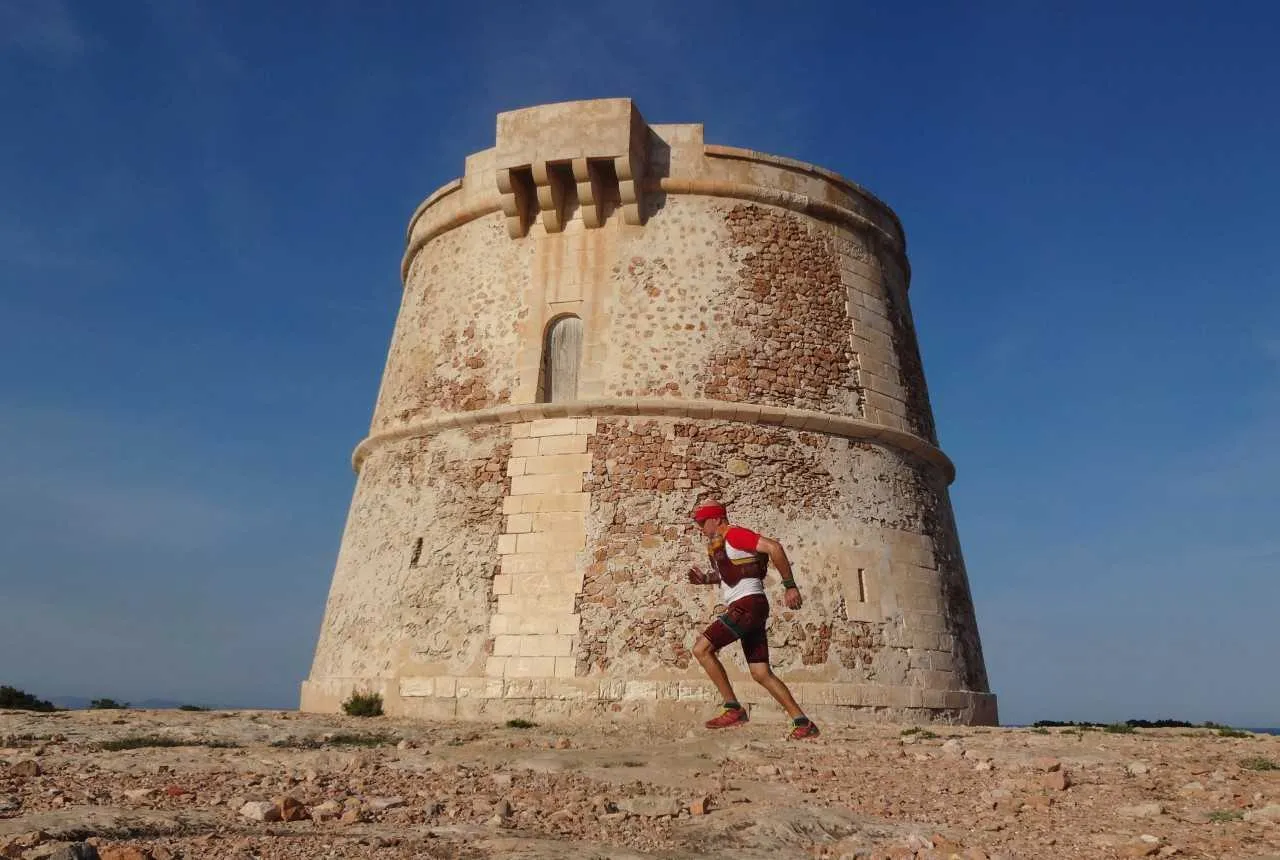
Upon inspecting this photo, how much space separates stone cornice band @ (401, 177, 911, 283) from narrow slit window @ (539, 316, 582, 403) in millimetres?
1764

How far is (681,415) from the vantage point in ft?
33.0

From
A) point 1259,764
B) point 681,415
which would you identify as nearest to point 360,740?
point 681,415

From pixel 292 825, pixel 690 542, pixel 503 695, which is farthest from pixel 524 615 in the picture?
pixel 292 825

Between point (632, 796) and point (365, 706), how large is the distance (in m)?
5.48

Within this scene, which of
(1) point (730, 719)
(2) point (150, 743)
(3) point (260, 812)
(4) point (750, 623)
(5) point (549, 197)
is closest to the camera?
Answer: (3) point (260, 812)

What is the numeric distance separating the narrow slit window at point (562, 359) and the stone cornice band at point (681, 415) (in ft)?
1.13

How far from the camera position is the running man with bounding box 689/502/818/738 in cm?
A: 656

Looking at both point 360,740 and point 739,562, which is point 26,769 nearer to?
point 360,740

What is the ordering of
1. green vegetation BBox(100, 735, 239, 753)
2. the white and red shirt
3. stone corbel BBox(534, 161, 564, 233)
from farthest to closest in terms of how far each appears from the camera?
stone corbel BBox(534, 161, 564, 233) < the white and red shirt < green vegetation BBox(100, 735, 239, 753)

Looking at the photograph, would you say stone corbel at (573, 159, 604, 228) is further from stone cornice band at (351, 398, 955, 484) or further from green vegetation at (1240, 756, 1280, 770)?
green vegetation at (1240, 756, 1280, 770)

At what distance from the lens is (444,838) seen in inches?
150

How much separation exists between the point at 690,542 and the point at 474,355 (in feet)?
11.4

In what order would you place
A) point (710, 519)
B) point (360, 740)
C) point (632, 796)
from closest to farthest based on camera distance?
point (632, 796), point (710, 519), point (360, 740)

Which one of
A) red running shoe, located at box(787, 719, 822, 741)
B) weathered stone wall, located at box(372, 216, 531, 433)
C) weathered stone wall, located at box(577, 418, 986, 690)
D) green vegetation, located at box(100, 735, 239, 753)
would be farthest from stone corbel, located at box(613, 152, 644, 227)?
green vegetation, located at box(100, 735, 239, 753)
